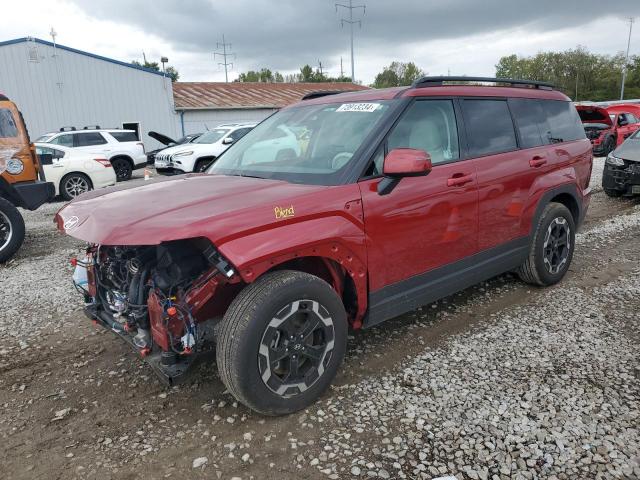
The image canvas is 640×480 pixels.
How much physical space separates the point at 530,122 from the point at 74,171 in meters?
10.9

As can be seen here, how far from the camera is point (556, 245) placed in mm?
4734

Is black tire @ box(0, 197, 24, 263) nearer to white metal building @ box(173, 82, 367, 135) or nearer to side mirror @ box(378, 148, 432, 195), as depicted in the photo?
side mirror @ box(378, 148, 432, 195)

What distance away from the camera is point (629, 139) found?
396 inches

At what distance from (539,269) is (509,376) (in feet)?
5.52

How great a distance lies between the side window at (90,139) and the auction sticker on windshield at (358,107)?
44.8ft

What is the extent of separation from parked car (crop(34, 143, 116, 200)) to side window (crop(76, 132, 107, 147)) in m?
2.67

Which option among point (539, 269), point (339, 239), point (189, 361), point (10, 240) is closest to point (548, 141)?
point (539, 269)

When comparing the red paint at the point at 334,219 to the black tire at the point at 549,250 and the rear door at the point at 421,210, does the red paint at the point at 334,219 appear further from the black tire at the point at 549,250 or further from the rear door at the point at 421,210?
the black tire at the point at 549,250

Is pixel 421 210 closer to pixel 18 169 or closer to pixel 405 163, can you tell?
pixel 405 163

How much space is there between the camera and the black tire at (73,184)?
11734 millimetres

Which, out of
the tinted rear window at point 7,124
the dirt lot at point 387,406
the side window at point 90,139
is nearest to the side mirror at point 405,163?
the dirt lot at point 387,406

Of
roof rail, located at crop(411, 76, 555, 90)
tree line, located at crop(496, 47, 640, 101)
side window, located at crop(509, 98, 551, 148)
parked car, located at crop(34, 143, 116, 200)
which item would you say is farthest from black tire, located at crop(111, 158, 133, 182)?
tree line, located at crop(496, 47, 640, 101)

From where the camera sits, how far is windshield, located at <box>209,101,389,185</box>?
10.6 ft

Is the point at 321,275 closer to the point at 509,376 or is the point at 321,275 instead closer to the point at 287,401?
the point at 287,401
